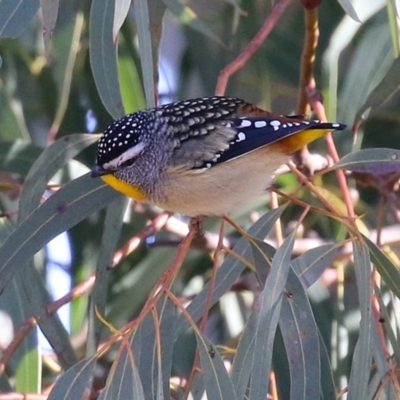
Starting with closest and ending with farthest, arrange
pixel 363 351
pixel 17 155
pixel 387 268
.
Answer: pixel 363 351
pixel 387 268
pixel 17 155

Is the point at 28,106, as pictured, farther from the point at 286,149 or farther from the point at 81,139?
the point at 286,149

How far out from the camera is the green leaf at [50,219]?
2.03 metres

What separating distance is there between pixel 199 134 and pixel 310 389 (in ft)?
2.26

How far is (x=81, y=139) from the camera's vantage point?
7.47 feet

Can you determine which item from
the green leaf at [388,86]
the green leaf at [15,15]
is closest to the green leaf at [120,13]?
the green leaf at [15,15]

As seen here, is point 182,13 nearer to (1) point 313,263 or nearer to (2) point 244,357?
(1) point 313,263

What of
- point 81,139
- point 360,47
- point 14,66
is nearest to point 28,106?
point 14,66

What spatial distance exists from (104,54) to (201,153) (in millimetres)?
327

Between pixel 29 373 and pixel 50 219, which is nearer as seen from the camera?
pixel 50 219

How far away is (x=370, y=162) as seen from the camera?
203cm

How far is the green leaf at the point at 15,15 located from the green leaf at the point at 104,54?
0.77ft

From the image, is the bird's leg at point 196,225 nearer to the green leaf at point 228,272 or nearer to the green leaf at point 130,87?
the green leaf at point 228,272

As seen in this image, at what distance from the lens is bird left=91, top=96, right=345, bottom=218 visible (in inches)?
82.1

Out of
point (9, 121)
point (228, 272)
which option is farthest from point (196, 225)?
point (9, 121)
